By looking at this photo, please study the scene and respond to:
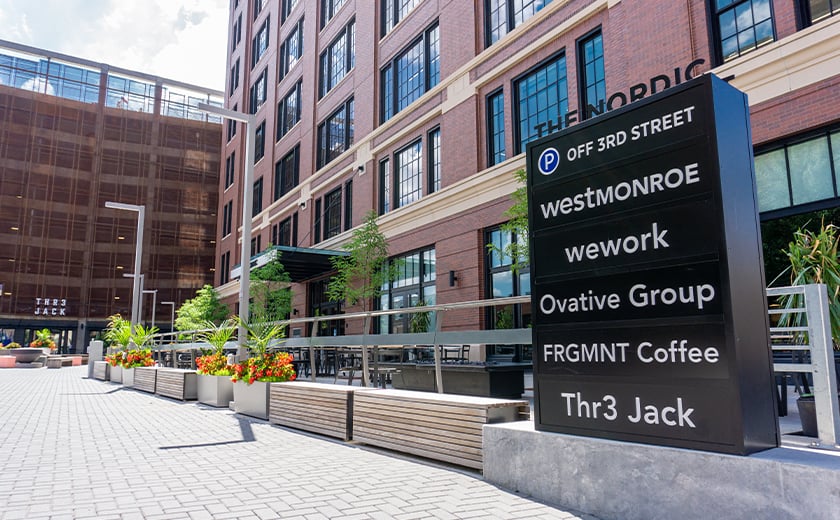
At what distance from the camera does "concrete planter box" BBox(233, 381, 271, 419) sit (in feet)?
37.0

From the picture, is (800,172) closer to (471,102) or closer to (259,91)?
(471,102)

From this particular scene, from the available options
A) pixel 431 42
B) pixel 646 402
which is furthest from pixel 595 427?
pixel 431 42

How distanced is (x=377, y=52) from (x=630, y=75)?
580 inches

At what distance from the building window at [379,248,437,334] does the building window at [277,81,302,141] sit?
609 inches

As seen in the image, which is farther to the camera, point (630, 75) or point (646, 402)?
point (630, 75)

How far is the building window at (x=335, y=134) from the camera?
28.7 meters

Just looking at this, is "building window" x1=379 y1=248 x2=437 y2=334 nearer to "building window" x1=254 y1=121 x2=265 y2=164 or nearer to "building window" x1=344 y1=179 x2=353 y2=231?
"building window" x1=344 y1=179 x2=353 y2=231

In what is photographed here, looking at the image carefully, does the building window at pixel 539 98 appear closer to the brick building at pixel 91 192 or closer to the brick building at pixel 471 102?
the brick building at pixel 471 102

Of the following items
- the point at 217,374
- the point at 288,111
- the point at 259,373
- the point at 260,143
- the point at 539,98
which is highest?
the point at 288,111

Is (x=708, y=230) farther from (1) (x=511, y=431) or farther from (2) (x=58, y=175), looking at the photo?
(2) (x=58, y=175)

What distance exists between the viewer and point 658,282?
455cm

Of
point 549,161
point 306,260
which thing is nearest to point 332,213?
point 306,260

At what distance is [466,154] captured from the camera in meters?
19.9

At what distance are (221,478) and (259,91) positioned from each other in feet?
135
